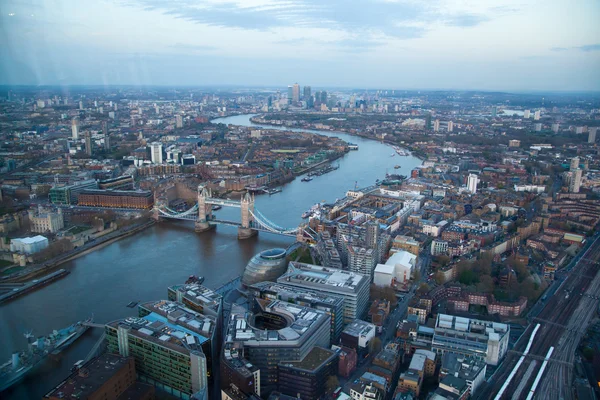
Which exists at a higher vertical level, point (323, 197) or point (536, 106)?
point (536, 106)

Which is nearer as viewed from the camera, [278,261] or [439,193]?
[278,261]

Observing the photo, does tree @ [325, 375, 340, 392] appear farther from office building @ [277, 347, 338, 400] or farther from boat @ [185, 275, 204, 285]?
boat @ [185, 275, 204, 285]

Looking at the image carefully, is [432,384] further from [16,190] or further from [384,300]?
[16,190]

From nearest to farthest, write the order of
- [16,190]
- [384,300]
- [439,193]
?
[384,300] → [16,190] → [439,193]

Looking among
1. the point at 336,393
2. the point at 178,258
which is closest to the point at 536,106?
the point at 178,258

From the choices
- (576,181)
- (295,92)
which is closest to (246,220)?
(576,181)

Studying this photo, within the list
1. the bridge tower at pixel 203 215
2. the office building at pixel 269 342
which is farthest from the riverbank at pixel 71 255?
the office building at pixel 269 342

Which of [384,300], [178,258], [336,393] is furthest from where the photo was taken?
[178,258]
